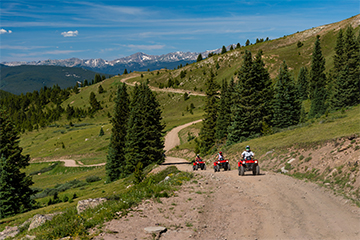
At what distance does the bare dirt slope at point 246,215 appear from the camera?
904 centimetres

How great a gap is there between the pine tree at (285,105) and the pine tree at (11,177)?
46.4 m

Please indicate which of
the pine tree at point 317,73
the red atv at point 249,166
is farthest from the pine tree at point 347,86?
the red atv at point 249,166

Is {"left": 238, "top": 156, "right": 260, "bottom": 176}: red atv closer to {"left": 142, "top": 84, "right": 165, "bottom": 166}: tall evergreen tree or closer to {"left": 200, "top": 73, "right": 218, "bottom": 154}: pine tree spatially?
{"left": 142, "top": 84, "right": 165, "bottom": 166}: tall evergreen tree

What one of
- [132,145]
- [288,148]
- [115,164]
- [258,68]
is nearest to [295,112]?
[258,68]

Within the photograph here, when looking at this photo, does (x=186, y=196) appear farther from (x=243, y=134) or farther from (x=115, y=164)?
(x=115, y=164)

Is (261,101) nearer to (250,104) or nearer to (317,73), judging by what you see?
(250,104)

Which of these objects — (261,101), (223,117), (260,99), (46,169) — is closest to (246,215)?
→ (260,99)

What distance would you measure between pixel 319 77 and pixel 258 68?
45721 millimetres

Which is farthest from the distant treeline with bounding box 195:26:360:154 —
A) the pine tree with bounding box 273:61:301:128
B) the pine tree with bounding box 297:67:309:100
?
the pine tree with bounding box 297:67:309:100

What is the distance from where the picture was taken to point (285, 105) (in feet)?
163

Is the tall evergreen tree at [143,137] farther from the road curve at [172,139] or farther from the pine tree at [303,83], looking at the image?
the pine tree at [303,83]

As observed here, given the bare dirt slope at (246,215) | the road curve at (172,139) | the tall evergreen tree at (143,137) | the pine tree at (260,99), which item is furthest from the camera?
the road curve at (172,139)

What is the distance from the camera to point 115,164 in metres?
51.0

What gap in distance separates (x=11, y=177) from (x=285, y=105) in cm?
4984
